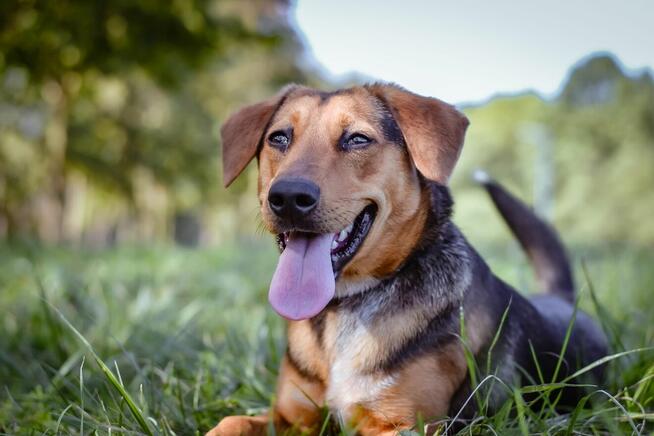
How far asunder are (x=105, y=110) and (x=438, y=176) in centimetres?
1922

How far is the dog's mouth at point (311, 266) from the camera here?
2611 millimetres

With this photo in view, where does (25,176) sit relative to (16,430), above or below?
below

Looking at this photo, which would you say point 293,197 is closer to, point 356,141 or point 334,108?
point 356,141

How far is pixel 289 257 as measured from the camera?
2.71m

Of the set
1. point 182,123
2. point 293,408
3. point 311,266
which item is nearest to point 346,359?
point 293,408

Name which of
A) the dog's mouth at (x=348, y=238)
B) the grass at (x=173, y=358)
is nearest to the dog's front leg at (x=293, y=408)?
the grass at (x=173, y=358)

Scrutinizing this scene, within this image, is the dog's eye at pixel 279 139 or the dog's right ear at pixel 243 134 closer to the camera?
the dog's eye at pixel 279 139

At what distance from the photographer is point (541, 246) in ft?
14.5

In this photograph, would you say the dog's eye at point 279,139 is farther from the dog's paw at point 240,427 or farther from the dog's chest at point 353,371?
the dog's paw at point 240,427

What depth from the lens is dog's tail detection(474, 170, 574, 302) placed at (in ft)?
14.1

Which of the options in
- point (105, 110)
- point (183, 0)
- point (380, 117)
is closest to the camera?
point (380, 117)

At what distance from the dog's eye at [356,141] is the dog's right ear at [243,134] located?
58 centimetres

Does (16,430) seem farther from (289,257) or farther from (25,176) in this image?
(25,176)

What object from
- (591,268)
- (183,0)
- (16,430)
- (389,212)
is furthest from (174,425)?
(183,0)
